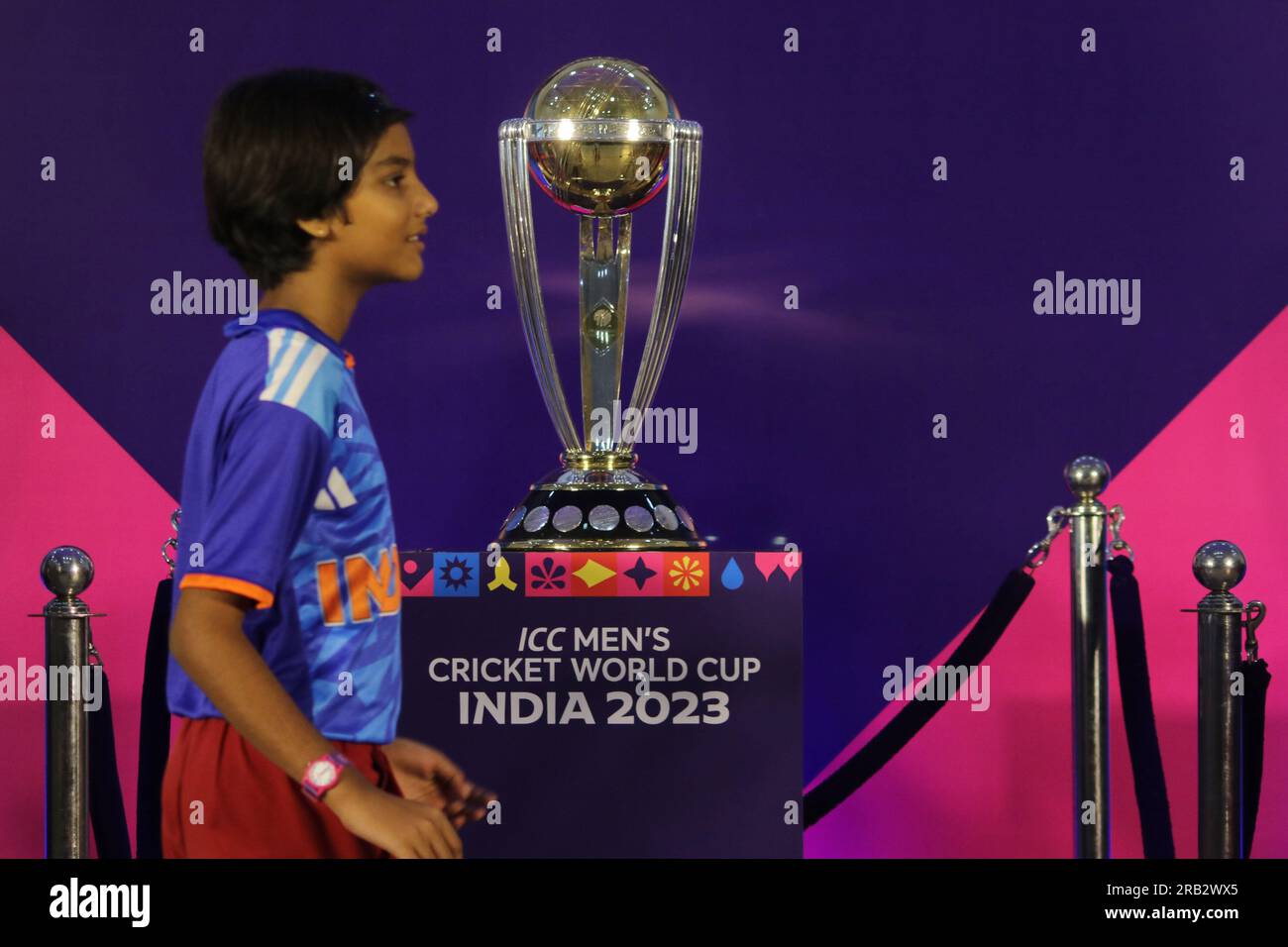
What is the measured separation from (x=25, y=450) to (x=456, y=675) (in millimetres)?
1695

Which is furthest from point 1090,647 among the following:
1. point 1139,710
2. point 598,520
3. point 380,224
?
point 380,224

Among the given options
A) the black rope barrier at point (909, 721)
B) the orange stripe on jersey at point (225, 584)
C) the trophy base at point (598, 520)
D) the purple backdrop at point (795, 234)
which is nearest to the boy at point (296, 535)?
the orange stripe on jersey at point (225, 584)

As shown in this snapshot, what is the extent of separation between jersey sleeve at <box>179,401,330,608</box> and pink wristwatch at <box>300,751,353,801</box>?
0.46ft

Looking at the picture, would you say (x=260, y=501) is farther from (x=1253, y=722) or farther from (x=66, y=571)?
(x=1253, y=722)

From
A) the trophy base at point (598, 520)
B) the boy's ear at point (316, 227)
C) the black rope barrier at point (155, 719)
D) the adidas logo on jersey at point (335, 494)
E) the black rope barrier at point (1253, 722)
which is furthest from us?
the black rope barrier at point (1253, 722)

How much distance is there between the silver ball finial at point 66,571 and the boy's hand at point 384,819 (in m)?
1.59

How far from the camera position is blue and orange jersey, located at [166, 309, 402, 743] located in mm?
1482

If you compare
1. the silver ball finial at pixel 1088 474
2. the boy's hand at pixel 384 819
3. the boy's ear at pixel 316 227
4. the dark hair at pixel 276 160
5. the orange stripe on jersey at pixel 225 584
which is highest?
the dark hair at pixel 276 160

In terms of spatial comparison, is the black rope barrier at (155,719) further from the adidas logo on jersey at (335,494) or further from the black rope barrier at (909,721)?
the adidas logo on jersey at (335,494)

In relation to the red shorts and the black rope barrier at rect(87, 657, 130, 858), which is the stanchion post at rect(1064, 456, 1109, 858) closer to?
the black rope barrier at rect(87, 657, 130, 858)

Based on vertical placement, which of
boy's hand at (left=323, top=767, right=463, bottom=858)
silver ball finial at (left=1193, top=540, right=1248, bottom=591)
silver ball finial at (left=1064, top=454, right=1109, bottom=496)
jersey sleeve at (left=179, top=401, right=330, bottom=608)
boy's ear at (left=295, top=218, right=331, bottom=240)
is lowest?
boy's hand at (left=323, top=767, right=463, bottom=858)

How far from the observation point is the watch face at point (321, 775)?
1.45 metres

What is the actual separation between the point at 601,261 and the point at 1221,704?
4.29 ft

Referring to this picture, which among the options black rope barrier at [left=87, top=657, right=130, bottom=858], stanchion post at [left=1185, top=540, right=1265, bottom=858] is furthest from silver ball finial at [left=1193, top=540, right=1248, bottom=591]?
black rope barrier at [left=87, top=657, right=130, bottom=858]
